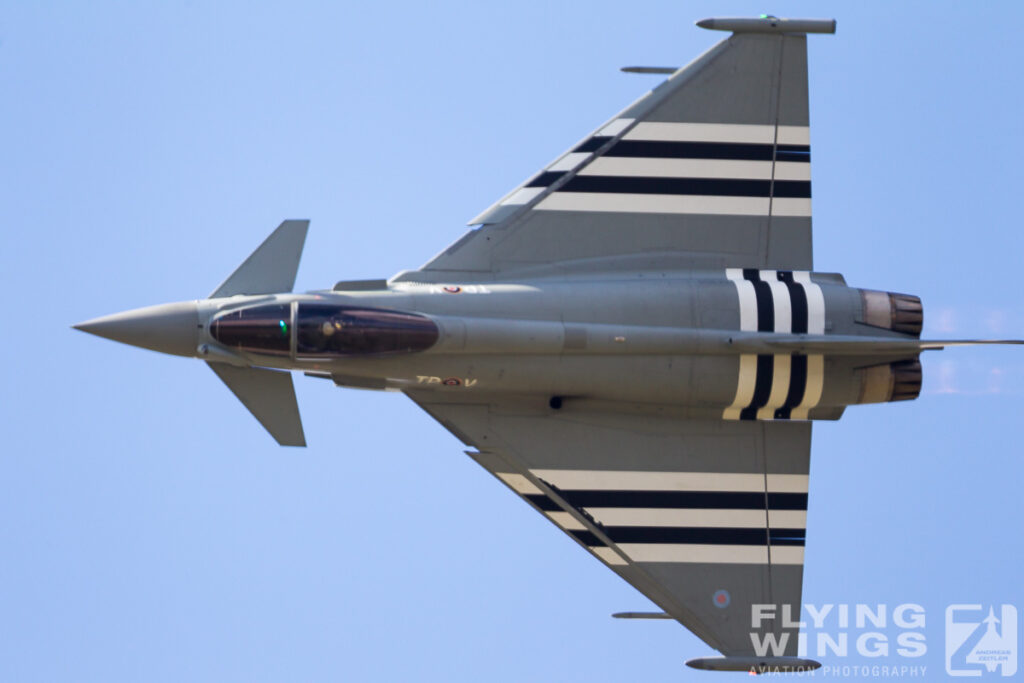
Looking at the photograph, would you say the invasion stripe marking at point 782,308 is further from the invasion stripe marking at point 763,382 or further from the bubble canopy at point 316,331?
the bubble canopy at point 316,331

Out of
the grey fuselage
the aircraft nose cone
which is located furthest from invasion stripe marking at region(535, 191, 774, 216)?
the aircraft nose cone

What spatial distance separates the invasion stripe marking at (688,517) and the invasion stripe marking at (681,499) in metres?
0.05

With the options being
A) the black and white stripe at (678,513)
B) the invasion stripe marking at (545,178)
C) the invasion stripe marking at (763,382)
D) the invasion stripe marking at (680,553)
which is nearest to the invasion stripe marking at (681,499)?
the black and white stripe at (678,513)

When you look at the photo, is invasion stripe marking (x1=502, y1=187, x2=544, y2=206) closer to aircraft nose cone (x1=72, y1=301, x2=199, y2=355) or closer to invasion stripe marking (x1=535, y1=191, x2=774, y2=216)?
invasion stripe marking (x1=535, y1=191, x2=774, y2=216)

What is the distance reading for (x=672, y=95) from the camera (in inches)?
605

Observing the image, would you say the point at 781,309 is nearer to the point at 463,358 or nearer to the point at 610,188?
the point at 610,188

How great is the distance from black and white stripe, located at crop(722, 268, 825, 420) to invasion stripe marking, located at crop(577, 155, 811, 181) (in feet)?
4.28

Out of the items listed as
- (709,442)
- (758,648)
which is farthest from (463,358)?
(758,648)

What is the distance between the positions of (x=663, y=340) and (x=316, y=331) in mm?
3663

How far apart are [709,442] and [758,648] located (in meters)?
2.34

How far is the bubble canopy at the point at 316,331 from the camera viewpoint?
45.9ft

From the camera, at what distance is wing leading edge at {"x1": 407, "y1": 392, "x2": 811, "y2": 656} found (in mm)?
15016

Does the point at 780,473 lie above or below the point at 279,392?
below

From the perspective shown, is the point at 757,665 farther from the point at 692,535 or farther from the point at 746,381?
the point at 746,381
